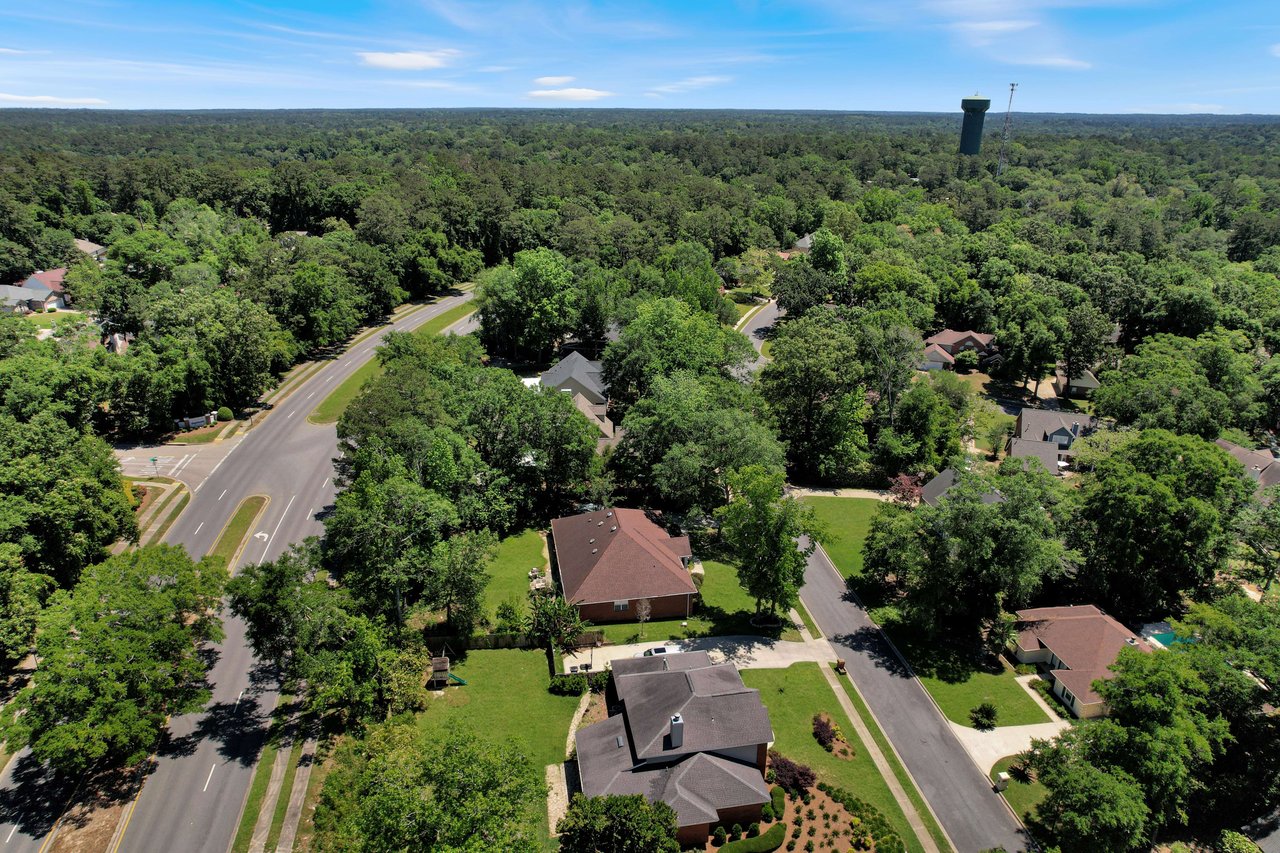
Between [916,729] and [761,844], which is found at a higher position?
[761,844]

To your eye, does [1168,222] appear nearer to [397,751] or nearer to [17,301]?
[397,751]

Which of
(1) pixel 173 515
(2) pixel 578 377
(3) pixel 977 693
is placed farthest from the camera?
(2) pixel 578 377

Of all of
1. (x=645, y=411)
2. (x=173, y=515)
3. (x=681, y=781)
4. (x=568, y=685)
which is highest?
(x=645, y=411)

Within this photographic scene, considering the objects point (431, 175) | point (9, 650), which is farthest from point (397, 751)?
point (431, 175)

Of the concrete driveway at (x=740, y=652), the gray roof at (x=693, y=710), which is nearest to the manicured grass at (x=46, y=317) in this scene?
the concrete driveway at (x=740, y=652)

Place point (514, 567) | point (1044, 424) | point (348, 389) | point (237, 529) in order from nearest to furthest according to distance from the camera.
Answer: point (514, 567) < point (237, 529) < point (1044, 424) < point (348, 389)

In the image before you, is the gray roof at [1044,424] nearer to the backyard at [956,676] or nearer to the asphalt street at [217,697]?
the backyard at [956,676]

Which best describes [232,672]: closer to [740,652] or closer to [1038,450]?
[740,652]

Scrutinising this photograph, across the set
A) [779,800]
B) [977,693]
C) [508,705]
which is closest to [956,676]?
[977,693]
